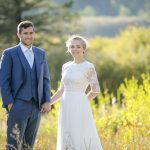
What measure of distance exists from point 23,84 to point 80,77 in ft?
2.17

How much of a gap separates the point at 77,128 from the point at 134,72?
76.6 feet

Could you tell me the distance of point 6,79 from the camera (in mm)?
5602

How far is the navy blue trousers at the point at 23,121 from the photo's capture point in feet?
18.4

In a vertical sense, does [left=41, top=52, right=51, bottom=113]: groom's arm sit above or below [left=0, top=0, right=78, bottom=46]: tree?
below

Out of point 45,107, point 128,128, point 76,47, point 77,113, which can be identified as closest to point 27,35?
point 76,47

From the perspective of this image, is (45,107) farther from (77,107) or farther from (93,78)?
(93,78)

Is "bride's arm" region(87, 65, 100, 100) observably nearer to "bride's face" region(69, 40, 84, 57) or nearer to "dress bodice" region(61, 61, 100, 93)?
"dress bodice" region(61, 61, 100, 93)

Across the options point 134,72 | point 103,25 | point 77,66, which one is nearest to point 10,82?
point 77,66

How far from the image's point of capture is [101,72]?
97.2 feet

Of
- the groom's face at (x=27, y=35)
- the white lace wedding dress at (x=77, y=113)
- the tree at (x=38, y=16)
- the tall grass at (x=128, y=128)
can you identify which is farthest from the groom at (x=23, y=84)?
the tree at (x=38, y=16)

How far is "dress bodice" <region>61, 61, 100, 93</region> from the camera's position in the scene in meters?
6.05

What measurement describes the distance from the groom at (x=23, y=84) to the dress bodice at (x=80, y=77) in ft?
1.23

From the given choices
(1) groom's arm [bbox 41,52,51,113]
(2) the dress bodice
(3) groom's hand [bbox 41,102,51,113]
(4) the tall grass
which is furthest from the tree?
(3) groom's hand [bbox 41,102,51,113]

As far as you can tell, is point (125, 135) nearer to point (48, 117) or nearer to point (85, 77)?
point (85, 77)
